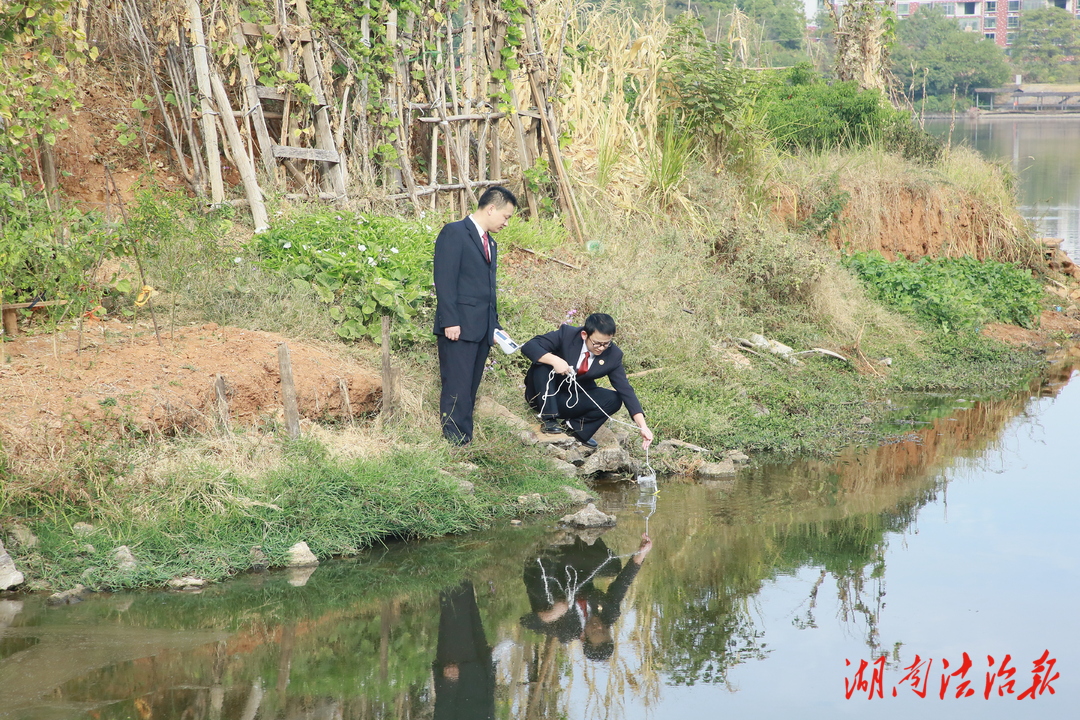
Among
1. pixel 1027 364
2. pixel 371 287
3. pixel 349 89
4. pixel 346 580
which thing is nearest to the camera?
pixel 346 580

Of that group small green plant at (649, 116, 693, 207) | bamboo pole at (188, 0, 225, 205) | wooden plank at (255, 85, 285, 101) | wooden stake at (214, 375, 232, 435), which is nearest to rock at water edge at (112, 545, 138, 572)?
wooden stake at (214, 375, 232, 435)

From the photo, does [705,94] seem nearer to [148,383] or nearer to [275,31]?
[275,31]

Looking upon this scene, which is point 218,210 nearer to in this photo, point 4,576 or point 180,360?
point 180,360

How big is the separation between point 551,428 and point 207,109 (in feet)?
13.7

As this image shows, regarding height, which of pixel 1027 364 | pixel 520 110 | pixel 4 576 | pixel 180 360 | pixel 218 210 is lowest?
pixel 1027 364

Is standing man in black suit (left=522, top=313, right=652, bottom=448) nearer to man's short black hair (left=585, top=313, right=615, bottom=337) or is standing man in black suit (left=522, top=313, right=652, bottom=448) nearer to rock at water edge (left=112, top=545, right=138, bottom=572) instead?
man's short black hair (left=585, top=313, right=615, bottom=337)

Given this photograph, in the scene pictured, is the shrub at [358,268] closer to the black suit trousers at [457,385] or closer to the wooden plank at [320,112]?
the black suit trousers at [457,385]

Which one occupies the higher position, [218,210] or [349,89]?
[349,89]

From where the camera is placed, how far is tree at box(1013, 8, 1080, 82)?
7425 cm

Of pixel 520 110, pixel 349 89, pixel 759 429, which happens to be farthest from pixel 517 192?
pixel 759 429

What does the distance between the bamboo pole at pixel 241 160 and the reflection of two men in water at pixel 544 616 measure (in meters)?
4.34

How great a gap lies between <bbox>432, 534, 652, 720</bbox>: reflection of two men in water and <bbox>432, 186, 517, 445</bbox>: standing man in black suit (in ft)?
3.93

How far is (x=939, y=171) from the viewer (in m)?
14.8

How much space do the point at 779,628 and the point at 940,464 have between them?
3.34 meters
